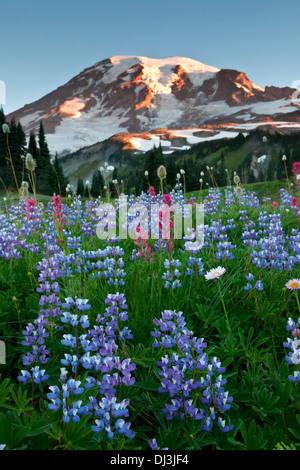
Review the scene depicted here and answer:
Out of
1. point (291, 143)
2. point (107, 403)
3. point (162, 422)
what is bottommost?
point (162, 422)

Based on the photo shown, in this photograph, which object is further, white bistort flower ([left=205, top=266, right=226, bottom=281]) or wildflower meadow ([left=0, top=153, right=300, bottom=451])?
white bistort flower ([left=205, top=266, right=226, bottom=281])

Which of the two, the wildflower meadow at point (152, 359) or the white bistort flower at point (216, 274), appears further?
the white bistort flower at point (216, 274)

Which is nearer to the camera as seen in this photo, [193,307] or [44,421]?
[44,421]

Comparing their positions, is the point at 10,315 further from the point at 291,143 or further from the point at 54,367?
the point at 291,143

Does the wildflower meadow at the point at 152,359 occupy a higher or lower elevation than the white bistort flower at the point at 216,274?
lower

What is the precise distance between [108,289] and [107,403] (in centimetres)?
189

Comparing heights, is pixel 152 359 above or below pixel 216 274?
below

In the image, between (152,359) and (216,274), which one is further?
(216,274)

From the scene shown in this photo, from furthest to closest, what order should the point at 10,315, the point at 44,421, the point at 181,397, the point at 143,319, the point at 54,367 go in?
the point at 10,315, the point at 143,319, the point at 54,367, the point at 181,397, the point at 44,421

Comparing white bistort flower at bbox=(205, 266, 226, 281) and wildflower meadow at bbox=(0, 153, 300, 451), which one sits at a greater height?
white bistort flower at bbox=(205, 266, 226, 281)

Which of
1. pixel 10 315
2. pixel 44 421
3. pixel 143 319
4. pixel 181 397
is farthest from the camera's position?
pixel 10 315
